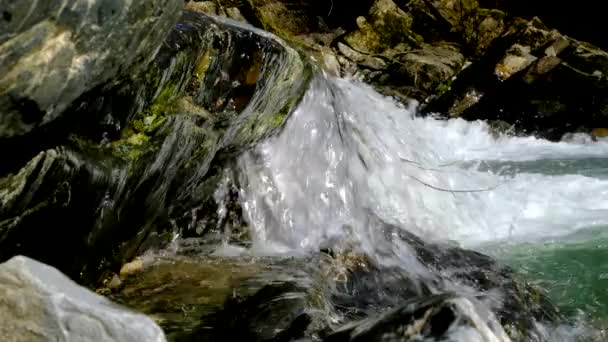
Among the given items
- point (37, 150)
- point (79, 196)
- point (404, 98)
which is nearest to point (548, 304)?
point (79, 196)

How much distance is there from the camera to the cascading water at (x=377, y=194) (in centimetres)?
453

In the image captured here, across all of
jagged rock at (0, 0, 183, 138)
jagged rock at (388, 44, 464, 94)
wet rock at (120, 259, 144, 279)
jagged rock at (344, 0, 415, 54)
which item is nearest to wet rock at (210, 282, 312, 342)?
wet rock at (120, 259, 144, 279)

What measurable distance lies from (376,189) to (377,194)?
0.05 metres

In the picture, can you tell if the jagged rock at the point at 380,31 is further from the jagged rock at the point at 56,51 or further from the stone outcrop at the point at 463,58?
Result: the jagged rock at the point at 56,51

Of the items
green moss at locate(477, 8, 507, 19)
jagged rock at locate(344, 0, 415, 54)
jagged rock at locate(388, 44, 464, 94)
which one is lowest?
jagged rock at locate(388, 44, 464, 94)

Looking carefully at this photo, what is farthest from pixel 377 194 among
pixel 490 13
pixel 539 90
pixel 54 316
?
pixel 490 13

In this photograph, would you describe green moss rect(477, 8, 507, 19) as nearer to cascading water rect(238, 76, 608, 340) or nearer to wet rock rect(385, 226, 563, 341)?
cascading water rect(238, 76, 608, 340)

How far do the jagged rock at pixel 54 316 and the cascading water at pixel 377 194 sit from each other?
2583 millimetres

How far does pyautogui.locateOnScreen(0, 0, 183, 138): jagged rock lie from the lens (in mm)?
1841

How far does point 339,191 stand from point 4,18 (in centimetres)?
342

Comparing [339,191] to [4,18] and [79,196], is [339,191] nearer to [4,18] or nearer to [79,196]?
[79,196]

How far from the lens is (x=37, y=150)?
228cm

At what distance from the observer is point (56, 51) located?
199 cm

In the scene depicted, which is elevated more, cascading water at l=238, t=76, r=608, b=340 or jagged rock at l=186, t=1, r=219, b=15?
jagged rock at l=186, t=1, r=219, b=15
